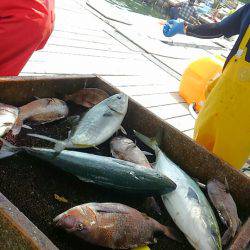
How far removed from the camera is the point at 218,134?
351 centimetres

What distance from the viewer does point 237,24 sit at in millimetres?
4191

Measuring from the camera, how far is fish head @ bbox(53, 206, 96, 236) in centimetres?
169

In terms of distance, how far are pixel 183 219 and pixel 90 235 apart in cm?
65

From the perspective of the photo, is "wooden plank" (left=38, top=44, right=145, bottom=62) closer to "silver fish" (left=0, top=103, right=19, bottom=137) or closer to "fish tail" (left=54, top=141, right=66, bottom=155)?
"silver fish" (left=0, top=103, right=19, bottom=137)

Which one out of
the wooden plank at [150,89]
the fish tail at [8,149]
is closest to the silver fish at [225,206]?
the fish tail at [8,149]

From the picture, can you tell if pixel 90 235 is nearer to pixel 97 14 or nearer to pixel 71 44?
pixel 71 44

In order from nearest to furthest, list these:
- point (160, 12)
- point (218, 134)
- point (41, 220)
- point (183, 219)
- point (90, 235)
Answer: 1. point (90, 235)
2. point (41, 220)
3. point (183, 219)
4. point (218, 134)
5. point (160, 12)

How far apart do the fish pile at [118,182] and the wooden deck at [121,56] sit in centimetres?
227

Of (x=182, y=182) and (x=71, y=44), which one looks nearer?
(x=182, y=182)

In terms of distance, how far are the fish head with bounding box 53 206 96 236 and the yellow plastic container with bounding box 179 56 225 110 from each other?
450 centimetres

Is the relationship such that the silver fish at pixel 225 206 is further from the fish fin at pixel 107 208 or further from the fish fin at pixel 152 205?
the fish fin at pixel 107 208

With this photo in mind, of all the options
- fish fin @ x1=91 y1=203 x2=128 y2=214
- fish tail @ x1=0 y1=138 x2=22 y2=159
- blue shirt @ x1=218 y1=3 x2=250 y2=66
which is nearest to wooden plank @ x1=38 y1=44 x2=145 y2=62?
blue shirt @ x1=218 y1=3 x2=250 y2=66

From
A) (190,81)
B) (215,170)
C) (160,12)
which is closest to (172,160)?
(215,170)

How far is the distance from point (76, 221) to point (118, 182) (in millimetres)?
445
